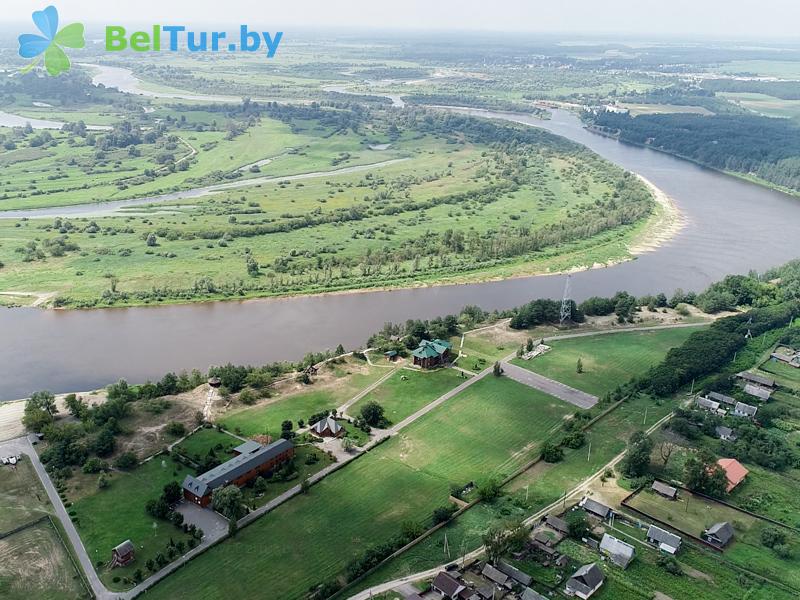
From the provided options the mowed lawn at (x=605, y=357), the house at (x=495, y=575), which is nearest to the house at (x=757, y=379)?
the mowed lawn at (x=605, y=357)

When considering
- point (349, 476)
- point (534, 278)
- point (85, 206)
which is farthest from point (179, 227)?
point (349, 476)

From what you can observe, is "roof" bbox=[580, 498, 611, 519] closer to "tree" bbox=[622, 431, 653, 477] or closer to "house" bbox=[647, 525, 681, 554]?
"house" bbox=[647, 525, 681, 554]

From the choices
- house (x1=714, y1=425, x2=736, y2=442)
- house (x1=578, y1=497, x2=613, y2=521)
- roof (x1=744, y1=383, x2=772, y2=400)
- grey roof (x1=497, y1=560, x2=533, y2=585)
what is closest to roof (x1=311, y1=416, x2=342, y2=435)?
grey roof (x1=497, y1=560, x2=533, y2=585)

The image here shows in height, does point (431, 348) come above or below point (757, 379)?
below

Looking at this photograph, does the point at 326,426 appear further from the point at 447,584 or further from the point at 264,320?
the point at 264,320

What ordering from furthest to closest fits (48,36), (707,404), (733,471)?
(48,36) → (707,404) → (733,471)

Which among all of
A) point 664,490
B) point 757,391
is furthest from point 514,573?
point 757,391
